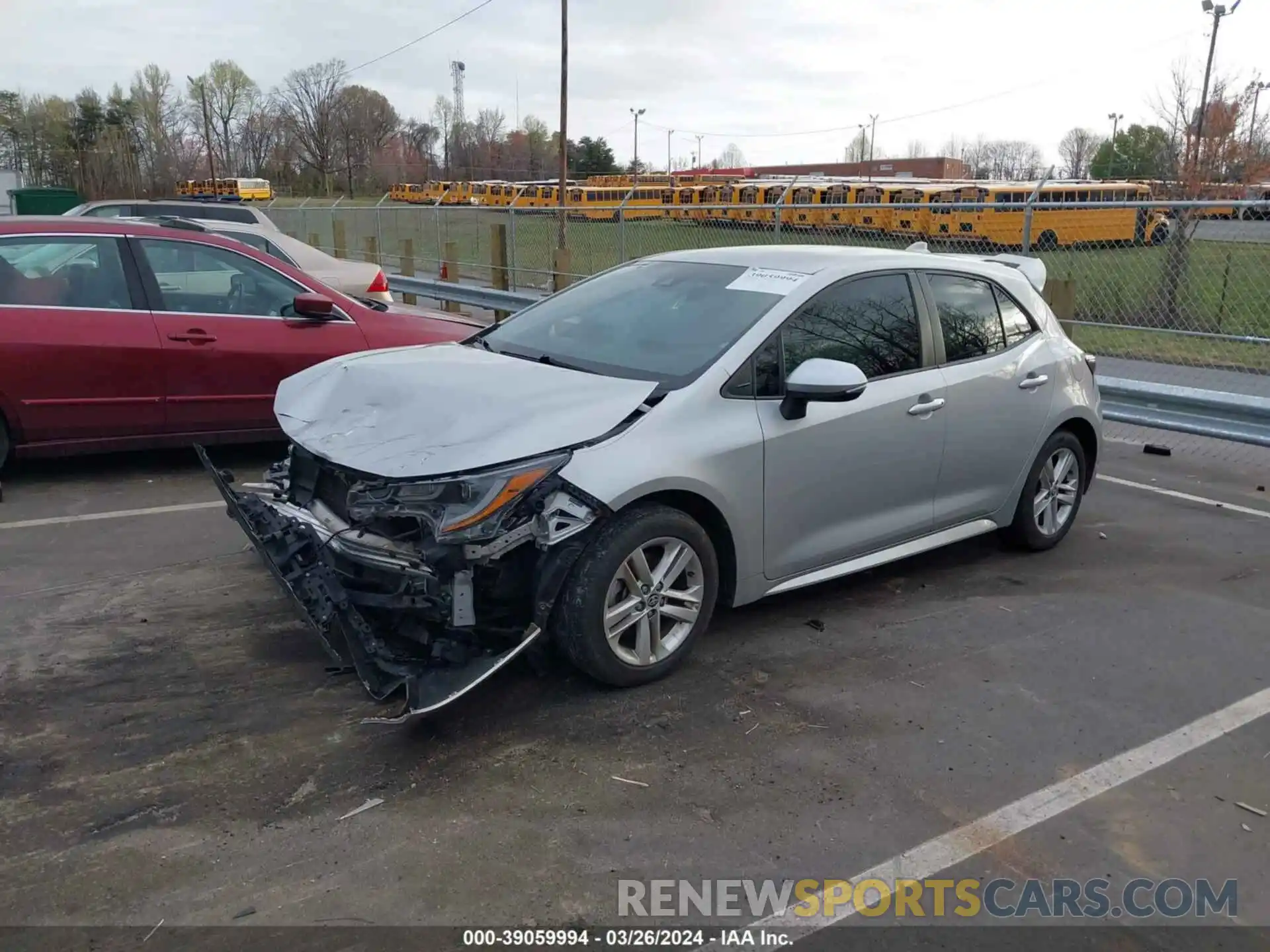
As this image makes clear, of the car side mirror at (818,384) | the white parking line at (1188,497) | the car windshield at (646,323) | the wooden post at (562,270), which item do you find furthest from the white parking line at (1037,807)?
the wooden post at (562,270)

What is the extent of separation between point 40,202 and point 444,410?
33360 millimetres

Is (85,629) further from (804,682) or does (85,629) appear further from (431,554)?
(804,682)

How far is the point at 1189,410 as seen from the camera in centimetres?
717

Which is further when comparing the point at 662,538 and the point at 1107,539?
the point at 1107,539

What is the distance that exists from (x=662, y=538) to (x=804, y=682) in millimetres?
847

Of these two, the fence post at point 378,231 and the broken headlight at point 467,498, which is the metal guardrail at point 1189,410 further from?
the fence post at point 378,231

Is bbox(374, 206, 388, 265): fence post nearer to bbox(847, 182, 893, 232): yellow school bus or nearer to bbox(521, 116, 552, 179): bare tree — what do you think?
bbox(847, 182, 893, 232): yellow school bus

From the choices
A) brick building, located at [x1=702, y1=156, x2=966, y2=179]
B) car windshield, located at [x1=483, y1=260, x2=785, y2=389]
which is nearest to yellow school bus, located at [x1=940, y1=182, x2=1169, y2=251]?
car windshield, located at [x1=483, y1=260, x2=785, y2=389]

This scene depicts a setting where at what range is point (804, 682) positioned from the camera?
4.13 m

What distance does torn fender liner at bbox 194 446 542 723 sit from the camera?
335 cm

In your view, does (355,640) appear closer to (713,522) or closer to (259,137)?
(713,522)

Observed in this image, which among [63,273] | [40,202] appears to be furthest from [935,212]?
[40,202]

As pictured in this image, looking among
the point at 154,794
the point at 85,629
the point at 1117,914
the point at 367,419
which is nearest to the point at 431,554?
the point at 367,419

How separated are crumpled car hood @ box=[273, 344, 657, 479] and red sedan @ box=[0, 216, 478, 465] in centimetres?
234
